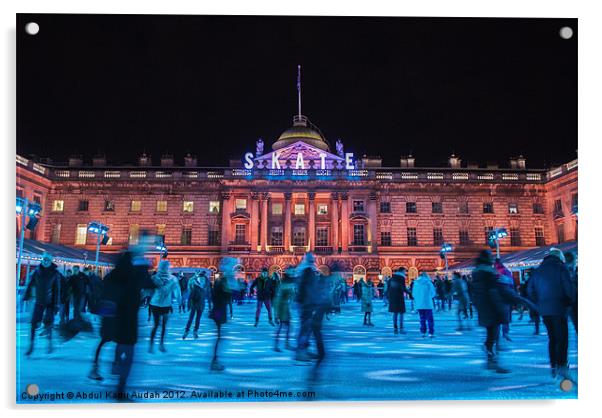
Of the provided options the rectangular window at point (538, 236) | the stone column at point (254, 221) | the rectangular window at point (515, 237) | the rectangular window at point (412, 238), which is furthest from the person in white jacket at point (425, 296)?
the rectangular window at point (515, 237)

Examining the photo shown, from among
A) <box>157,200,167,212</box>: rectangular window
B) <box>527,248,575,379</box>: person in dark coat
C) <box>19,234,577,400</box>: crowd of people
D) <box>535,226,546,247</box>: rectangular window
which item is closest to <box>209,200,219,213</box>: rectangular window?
<box>157,200,167,212</box>: rectangular window

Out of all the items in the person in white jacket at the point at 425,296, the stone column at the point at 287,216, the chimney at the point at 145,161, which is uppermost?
the chimney at the point at 145,161

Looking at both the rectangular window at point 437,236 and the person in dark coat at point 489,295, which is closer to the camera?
the person in dark coat at point 489,295

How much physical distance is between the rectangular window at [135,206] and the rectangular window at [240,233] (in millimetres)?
8942

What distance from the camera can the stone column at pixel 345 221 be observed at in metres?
47.8

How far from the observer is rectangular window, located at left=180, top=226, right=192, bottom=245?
49344mm

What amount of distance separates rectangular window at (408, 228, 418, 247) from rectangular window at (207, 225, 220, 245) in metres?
18.3

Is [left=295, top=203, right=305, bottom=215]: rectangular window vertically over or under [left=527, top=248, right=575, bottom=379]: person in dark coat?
over

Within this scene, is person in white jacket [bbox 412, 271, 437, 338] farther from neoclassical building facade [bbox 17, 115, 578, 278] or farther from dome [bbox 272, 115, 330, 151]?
dome [bbox 272, 115, 330, 151]

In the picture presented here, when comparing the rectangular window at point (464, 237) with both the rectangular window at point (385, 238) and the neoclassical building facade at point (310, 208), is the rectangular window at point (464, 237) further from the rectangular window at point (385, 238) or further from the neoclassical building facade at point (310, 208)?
the rectangular window at point (385, 238)

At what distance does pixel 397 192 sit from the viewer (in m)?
51.8

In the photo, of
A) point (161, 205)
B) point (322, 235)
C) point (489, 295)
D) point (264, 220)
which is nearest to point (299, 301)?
point (489, 295)
